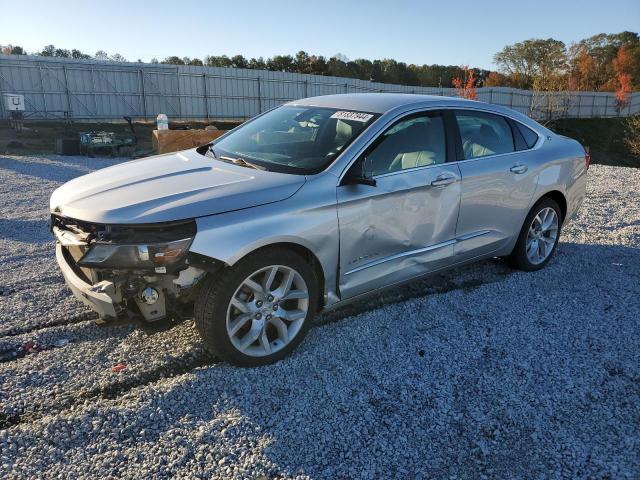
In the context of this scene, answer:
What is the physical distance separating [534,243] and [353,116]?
→ 2.51m

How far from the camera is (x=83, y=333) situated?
12.6ft

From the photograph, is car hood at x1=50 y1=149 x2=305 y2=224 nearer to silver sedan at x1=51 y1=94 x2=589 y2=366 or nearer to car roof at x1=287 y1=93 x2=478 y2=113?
silver sedan at x1=51 y1=94 x2=589 y2=366

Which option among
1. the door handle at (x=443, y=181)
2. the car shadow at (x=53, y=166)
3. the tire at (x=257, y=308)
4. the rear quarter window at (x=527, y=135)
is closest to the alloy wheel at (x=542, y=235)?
the rear quarter window at (x=527, y=135)

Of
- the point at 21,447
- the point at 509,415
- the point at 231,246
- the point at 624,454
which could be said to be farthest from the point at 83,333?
the point at 624,454

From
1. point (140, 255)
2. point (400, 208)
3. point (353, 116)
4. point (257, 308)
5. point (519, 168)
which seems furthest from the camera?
point (519, 168)

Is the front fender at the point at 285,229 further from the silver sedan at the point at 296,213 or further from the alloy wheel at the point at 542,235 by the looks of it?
the alloy wheel at the point at 542,235

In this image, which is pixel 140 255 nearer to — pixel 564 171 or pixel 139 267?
pixel 139 267

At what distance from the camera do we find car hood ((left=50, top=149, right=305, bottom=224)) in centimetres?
304

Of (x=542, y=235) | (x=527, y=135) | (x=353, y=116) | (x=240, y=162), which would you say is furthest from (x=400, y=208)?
(x=542, y=235)

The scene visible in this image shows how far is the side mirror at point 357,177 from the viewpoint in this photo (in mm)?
3602

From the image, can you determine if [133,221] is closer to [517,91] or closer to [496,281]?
[496,281]

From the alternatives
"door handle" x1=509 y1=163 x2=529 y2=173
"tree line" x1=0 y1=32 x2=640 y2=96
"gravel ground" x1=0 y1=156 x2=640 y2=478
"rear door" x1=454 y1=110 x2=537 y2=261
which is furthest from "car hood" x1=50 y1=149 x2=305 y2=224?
"tree line" x1=0 y1=32 x2=640 y2=96

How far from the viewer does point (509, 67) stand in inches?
3189

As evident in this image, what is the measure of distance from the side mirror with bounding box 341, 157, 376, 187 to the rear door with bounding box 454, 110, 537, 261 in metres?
1.08
